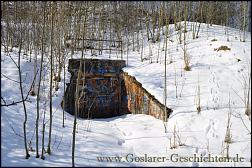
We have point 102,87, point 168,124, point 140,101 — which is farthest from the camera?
point 102,87

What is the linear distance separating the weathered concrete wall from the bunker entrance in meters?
0.34

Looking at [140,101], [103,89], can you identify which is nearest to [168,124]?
[140,101]

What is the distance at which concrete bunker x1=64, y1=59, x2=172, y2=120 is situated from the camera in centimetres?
881

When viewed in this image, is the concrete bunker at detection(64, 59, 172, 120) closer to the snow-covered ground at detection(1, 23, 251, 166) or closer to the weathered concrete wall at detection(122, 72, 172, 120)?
the weathered concrete wall at detection(122, 72, 172, 120)

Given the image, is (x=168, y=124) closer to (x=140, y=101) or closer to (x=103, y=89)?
(x=140, y=101)

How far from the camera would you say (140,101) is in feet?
26.2

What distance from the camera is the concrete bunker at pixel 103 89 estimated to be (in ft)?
28.9

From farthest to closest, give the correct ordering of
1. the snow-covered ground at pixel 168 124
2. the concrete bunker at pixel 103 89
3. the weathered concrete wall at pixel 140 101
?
the concrete bunker at pixel 103 89 < the weathered concrete wall at pixel 140 101 < the snow-covered ground at pixel 168 124

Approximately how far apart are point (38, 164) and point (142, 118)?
350 centimetres

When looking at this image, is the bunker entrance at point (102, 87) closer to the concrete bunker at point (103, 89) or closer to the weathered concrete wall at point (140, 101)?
the concrete bunker at point (103, 89)

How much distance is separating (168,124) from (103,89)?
3431mm

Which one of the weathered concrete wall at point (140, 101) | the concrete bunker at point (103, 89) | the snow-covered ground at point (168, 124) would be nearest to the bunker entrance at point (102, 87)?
the concrete bunker at point (103, 89)

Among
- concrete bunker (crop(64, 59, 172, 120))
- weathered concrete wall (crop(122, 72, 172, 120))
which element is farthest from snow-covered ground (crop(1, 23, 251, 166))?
concrete bunker (crop(64, 59, 172, 120))

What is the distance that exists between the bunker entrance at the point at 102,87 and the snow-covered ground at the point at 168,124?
0.60 metres
